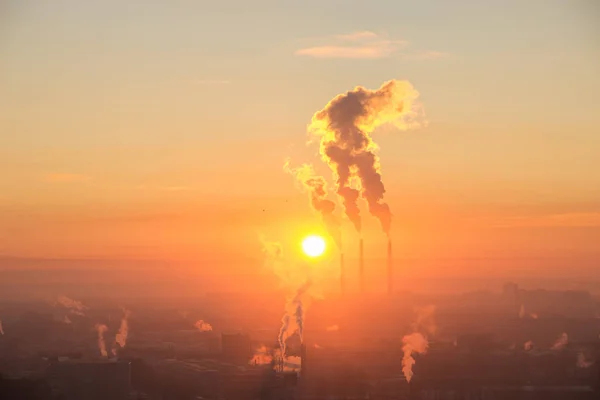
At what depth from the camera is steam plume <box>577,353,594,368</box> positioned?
244 feet

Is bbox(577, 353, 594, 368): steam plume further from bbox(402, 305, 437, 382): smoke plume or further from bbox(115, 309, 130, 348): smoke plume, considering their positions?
bbox(115, 309, 130, 348): smoke plume

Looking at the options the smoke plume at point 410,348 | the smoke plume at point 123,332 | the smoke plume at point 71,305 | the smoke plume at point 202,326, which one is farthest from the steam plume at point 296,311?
the smoke plume at point 71,305

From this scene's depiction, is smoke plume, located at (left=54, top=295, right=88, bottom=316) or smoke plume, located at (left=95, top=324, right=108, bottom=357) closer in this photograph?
smoke plume, located at (left=95, top=324, right=108, bottom=357)

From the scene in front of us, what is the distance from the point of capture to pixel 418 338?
88.8m

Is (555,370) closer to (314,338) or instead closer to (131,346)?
(314,338)

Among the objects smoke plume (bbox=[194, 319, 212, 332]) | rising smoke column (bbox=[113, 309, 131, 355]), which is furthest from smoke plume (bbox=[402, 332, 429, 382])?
rising smoke column (bbox=[113, 309, 131, 355])

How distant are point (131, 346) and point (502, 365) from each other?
96.1 feet

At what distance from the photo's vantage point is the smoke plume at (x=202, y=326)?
10368 centimetres

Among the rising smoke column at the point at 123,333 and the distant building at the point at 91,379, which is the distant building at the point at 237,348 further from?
the distant building at the point at 91,379

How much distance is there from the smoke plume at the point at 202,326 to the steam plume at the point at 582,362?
3809cm

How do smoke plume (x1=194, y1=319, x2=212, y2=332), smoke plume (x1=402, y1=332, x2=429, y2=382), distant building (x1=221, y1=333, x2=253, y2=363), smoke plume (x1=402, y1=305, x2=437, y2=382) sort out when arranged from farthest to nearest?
1. smoke plume (x1=194, y1=319, x2=212, y2=332)
2. distant building (x1=221, y1=333, x2=253, y2=363)
3. smoke plume (x1=402, y1=305, x2=437, y2=382)
4. smoke plume (x1=402, y1=332, x2=429, y2=382)

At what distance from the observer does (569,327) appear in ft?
356

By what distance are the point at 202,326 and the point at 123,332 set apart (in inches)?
457

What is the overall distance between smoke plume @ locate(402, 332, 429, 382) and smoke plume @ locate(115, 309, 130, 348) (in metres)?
22.9
